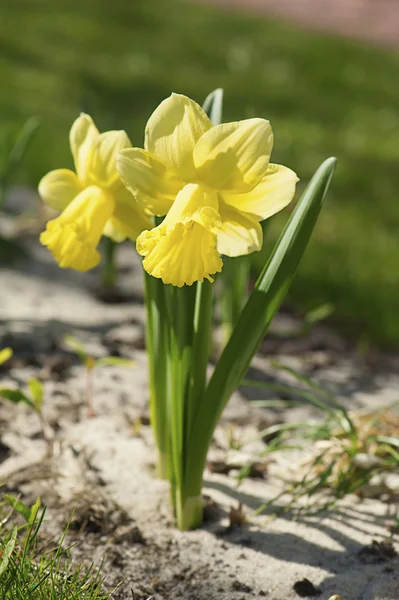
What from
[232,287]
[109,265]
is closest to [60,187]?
[232,287]

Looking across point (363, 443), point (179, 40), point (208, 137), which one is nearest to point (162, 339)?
point (208, 137)

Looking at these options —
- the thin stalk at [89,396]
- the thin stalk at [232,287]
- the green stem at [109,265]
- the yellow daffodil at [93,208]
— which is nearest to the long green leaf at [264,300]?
the yellow daffodil at [93,208]

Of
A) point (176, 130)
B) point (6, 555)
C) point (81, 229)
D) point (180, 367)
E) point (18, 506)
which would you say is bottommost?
point (18, 506)

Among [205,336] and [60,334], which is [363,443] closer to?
[205,336]

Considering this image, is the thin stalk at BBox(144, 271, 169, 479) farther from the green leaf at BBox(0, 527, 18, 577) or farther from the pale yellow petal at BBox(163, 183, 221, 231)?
the green leaf at BBox(0, 527, 18, 577)

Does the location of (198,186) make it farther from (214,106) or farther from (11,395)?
(11,395)

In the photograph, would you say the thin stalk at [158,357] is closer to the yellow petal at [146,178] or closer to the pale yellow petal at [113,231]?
the pale yellow petal at [113,231]
